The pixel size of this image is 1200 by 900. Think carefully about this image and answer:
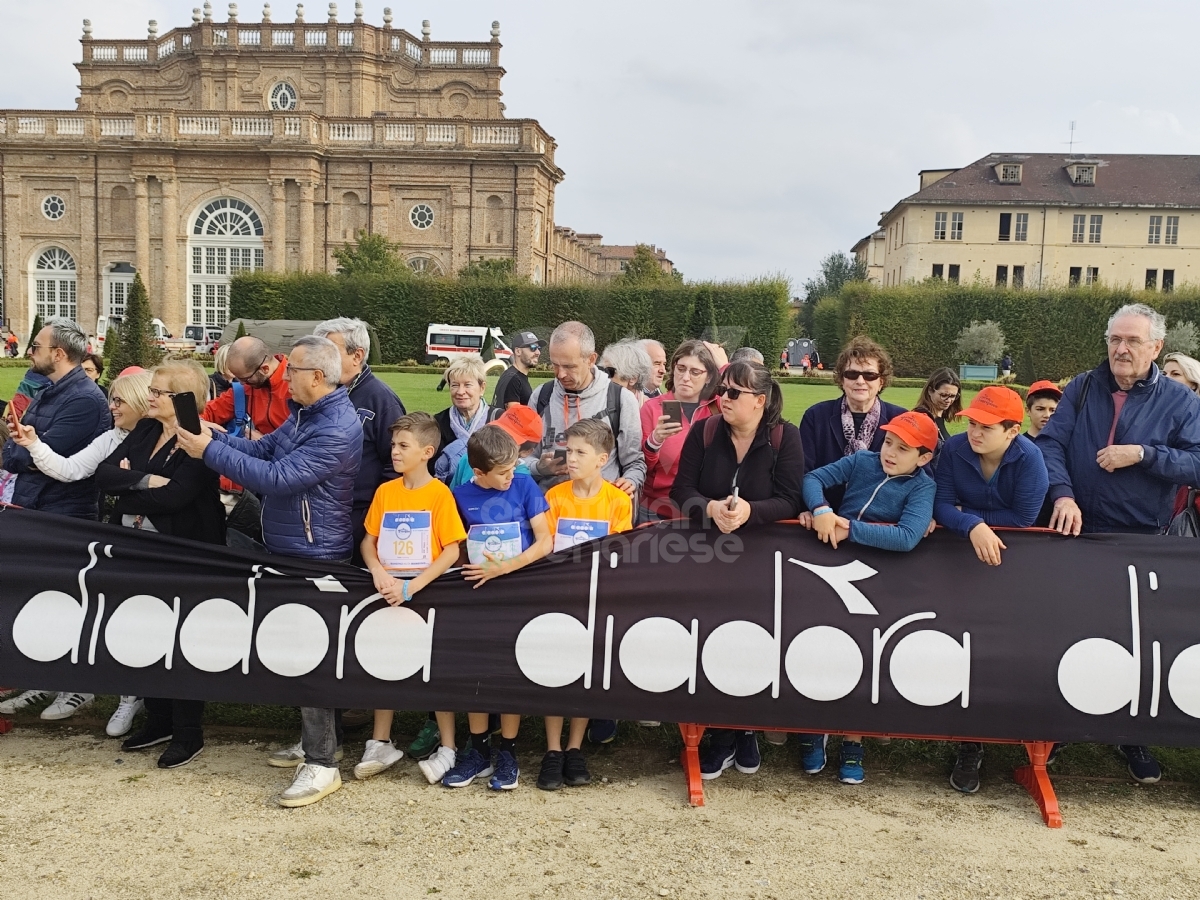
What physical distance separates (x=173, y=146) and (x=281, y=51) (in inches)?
548

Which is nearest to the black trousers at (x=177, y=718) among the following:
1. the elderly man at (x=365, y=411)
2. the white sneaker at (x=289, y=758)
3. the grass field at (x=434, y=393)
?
the white sneaker at (x=289, y=758)

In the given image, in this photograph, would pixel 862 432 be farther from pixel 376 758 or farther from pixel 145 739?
pixel 145 739

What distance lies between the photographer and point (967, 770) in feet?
15.4

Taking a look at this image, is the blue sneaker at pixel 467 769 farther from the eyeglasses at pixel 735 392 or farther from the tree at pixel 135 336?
the tree at pixel 135 336

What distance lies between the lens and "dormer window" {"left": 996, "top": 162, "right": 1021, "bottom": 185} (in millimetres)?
66125

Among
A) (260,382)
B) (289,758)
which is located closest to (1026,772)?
(289,758)

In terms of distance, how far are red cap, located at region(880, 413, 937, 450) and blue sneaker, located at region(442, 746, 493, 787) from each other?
246cm

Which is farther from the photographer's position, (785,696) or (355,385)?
(355,385)

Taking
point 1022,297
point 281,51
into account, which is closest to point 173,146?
point 281,51

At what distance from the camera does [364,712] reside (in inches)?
218

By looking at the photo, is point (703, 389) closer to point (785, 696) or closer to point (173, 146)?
point (785, 696)

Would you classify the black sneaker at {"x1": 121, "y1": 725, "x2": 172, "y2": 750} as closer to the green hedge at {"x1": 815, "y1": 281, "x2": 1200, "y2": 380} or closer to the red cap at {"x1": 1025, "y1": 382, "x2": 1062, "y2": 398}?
the red cap at {"x1": 1025, "y1": 382, "x2": 1062, "y2": 398}

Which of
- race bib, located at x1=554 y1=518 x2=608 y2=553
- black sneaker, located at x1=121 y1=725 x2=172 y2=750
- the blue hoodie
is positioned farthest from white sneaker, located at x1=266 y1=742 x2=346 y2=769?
the blue hoodie

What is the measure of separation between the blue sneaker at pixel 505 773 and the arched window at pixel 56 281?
6412cm
